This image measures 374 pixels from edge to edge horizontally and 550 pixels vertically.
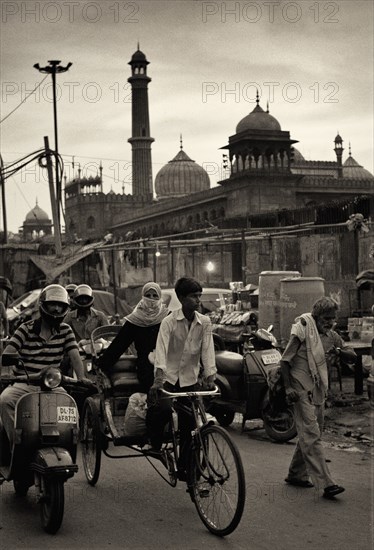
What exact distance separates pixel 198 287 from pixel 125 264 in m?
17.6

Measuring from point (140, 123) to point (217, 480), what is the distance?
70.2m

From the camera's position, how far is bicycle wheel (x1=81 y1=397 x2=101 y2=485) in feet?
20.1

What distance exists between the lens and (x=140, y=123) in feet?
241

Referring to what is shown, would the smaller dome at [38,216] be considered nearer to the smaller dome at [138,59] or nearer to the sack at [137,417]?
the smaller dome at [138,59]

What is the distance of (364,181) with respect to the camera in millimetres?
52000

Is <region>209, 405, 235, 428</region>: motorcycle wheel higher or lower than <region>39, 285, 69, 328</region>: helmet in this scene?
lower

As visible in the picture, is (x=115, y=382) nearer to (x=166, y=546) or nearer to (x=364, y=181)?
(x=166, y=546)

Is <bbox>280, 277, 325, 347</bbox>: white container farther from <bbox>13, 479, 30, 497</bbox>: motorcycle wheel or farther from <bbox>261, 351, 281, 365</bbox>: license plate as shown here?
<bbox>13, 479, 30, 497</bbox>: motorcycle wheel

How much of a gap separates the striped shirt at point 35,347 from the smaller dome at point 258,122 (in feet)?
142

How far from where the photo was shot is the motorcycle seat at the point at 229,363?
855 centimetres

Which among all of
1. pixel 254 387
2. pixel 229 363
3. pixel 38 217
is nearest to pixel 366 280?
pixel 229 363

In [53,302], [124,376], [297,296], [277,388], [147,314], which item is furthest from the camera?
[297,296]

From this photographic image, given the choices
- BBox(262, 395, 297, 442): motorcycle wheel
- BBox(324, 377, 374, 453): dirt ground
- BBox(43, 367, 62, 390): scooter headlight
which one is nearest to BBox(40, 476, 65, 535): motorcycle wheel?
BBox(43, 367, 62, 390): scooter headlight

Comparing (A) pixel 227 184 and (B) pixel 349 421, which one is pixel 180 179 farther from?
(B) pixel 349 421
